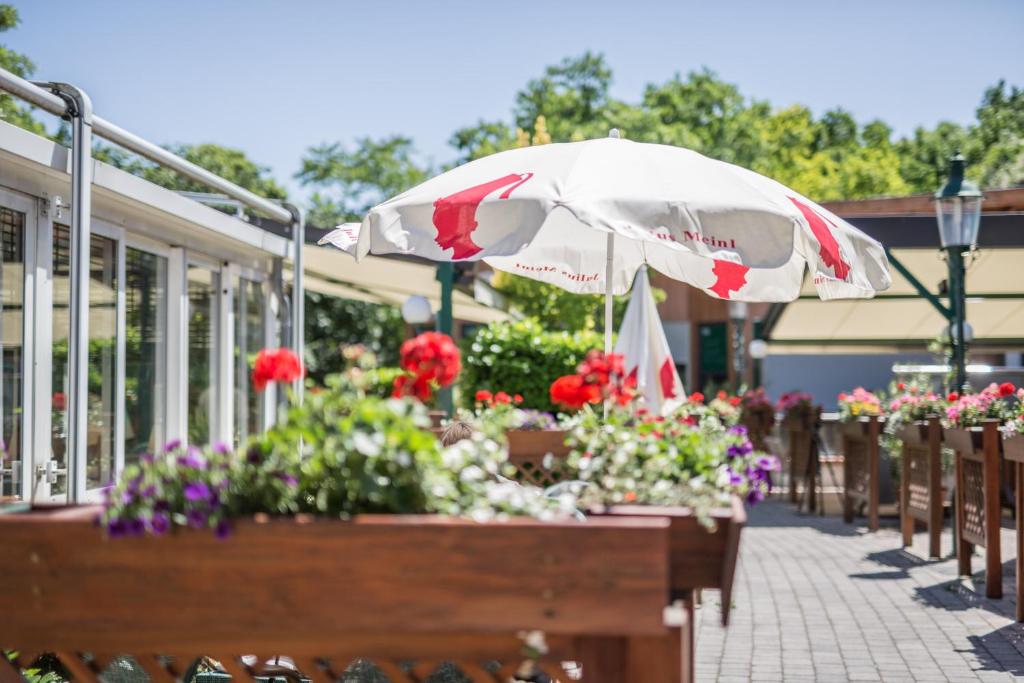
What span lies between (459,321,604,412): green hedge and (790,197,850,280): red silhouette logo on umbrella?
5835 mm

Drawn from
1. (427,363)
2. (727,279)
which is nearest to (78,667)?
(427,363)

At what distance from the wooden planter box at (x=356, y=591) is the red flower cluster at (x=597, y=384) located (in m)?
0.95

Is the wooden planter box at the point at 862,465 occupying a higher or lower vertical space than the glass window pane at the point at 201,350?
lower

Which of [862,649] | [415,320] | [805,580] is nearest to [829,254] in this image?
[862,649]

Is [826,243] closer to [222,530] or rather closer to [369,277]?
[222,530]

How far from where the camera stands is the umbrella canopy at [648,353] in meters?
6.85

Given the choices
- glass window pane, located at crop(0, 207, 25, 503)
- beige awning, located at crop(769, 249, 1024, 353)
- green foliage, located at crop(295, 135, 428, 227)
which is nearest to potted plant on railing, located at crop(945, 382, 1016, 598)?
glass window pane, located at crop(0, 207, 25, 503)

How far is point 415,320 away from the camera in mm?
12023

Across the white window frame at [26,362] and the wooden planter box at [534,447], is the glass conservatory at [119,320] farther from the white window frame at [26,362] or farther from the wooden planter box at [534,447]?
the wooden planter box at [534,447]

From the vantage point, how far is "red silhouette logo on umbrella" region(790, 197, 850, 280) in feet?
13.8

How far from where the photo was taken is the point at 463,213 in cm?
423

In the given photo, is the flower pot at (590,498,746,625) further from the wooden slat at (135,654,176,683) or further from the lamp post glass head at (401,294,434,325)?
the lamp post glass head at (401,294,434,325)

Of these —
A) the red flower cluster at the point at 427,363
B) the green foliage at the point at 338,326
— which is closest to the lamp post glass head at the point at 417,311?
the red flower cluster at the point at 427,363

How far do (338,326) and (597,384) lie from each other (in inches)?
1015
